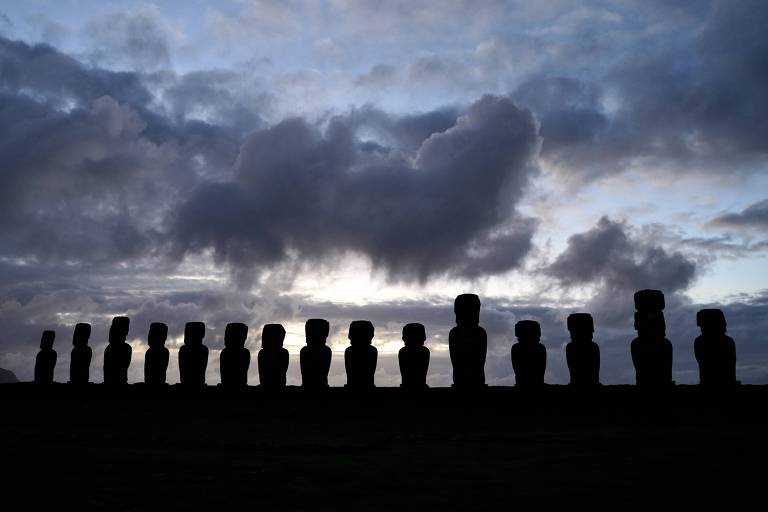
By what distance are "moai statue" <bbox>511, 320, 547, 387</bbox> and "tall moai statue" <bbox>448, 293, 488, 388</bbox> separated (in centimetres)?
70

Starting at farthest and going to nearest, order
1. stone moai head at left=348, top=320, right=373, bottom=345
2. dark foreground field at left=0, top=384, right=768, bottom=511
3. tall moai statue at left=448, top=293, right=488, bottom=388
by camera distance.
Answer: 1. stone moai head at left=348, top=320, right=373, bottom=345
2. tall moai statue at left=448, top=293, right=488, bottom=388
3. dark foreground field at left=0, top=384, right=768, bottom=511

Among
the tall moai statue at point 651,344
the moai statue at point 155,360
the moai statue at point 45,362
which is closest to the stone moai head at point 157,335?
the moai statue at point 155,360

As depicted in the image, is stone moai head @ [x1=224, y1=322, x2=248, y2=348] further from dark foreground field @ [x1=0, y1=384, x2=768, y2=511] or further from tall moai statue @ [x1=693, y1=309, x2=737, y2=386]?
tall moai statue @ [x1=693, y1=309, x2=737, y2=386]

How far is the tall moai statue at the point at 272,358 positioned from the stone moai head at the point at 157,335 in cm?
400

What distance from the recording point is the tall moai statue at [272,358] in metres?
18.1

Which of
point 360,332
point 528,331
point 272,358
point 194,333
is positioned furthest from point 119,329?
point 528,331

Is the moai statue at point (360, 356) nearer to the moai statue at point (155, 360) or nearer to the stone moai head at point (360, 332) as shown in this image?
the stone moai head at point (360, 332)

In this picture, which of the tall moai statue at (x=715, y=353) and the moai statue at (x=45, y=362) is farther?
the moai statue at (x=45, y=362)

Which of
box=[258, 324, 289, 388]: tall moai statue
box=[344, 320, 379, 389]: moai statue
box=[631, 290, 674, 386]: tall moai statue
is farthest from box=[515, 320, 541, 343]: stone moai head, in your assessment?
box=[258, 324, 289, 388]: tall moai statue

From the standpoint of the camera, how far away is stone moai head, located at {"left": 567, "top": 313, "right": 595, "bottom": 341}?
1539 cm

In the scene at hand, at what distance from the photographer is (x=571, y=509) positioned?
404cm

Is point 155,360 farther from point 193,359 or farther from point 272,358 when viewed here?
point 272,358

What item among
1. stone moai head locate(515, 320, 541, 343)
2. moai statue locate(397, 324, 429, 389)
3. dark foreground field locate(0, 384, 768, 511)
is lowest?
dark foreground field locate(0, 384, 768, 511)

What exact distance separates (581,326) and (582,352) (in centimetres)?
57
